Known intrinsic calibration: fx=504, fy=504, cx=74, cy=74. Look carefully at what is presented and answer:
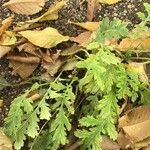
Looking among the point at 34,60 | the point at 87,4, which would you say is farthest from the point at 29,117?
the point at 87,4

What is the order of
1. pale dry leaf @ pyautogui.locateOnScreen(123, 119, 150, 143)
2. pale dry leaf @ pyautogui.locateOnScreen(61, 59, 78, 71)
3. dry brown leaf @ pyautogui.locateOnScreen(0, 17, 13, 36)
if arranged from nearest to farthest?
pale dry leaf @ pyautogui.locateOnScreen(123, 119, 150, 143) < pale dry leaf @ pyautogui.locateOnScreen(61, 59, 78, 71) < dry brown leaf @ pyautogui.locateOnScreen(0, 17, 13, 36)

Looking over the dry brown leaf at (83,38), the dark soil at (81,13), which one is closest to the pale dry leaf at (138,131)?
the dry brown leaf at (83,38)

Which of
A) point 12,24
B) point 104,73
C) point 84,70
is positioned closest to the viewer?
point 104,73

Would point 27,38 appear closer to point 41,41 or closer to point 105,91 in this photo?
point 41,41

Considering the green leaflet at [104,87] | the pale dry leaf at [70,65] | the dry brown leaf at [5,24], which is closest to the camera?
the green leaflet at [104,87]

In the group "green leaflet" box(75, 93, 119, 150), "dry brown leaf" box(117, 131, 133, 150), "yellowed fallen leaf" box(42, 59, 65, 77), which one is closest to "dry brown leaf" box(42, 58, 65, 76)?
"yellowed fallen leaf" box(42, 59, 65, 77)

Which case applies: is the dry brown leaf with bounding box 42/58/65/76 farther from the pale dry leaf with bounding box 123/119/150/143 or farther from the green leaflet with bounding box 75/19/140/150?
the pale dry leaf with bounding box 123/119/150/143

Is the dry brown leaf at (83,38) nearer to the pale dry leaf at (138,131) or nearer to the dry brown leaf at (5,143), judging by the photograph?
the pale dry leaf at (138,131)
